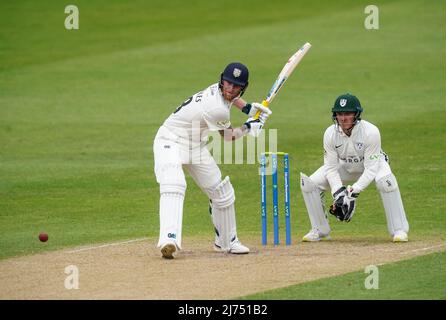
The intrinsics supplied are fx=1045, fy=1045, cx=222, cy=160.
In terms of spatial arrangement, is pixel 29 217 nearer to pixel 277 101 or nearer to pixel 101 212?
pixel 101 212

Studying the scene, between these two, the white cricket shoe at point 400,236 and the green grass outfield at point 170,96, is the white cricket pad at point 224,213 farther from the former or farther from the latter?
the white cricket shoe at point 400,236

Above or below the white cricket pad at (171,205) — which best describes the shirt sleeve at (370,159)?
above

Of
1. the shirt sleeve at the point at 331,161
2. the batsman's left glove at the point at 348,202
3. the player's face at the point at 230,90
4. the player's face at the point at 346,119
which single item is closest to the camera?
the player's face at the point at 230,90

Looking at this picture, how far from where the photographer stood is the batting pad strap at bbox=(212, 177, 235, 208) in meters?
12.1

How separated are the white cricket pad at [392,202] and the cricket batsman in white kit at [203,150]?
5.40 feet

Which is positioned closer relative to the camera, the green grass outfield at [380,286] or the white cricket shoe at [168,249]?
the green grass outfield at [380,286]

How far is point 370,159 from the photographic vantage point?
41.0 ft

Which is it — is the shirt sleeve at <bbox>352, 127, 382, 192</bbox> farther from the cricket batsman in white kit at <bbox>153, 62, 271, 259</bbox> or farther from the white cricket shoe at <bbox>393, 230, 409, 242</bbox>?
the cricket batsman in white kit at <bbox>153, 62, 271, 259</bbox>

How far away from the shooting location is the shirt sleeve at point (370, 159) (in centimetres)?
1241

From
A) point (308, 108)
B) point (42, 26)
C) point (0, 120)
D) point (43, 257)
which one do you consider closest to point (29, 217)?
point (43, 257)

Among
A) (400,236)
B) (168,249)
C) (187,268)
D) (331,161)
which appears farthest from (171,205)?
(400,236)

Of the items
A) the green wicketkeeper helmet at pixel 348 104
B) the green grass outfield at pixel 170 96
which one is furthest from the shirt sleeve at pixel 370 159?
the green grass outfield at pixel 170 96

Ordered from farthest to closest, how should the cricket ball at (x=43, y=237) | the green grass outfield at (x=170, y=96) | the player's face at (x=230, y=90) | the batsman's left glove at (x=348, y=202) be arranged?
1. the green grass outfield at (x=170, y=96)
2. the cricket ball at (x=43, y=237)
3. the batsman's left glove at (x=348, y=202)
4. the player's face at (x=230, y=90)

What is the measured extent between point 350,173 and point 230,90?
202 centimetres
